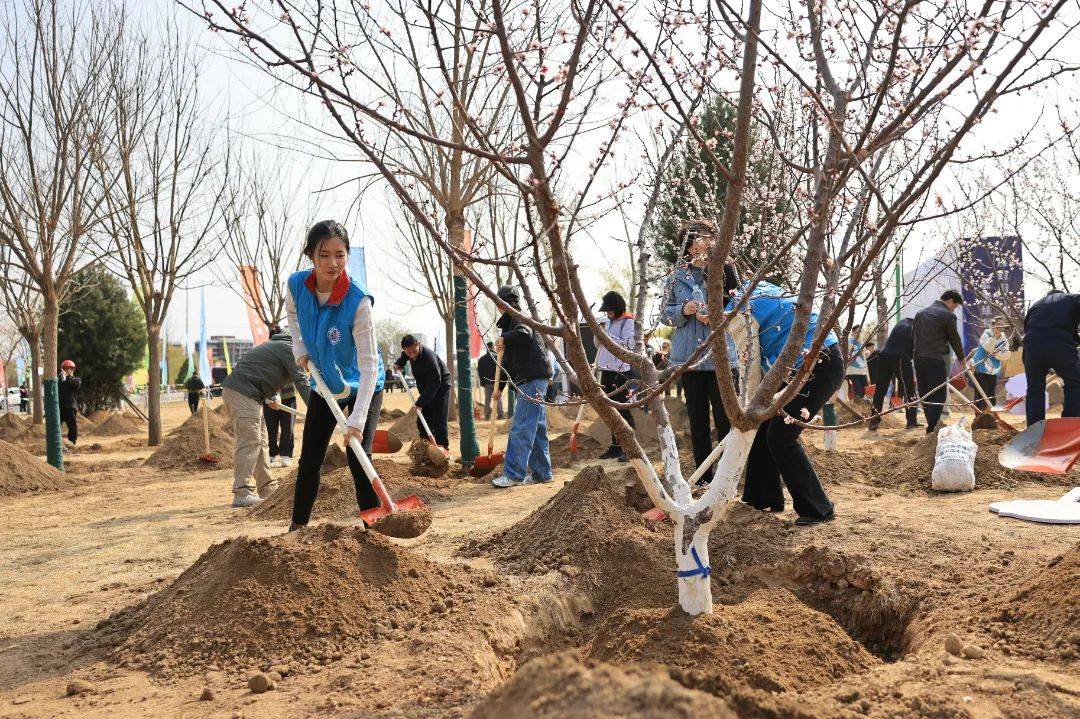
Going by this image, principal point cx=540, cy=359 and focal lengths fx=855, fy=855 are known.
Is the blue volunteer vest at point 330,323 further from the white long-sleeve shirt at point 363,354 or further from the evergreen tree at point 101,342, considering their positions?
the evergreen tree at point 101,342

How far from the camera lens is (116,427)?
1819cm

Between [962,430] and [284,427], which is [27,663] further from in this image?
[284,427]

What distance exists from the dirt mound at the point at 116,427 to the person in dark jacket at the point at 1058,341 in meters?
16.8

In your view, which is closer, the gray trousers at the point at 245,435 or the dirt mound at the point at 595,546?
the dirt mound at the point at 595,546

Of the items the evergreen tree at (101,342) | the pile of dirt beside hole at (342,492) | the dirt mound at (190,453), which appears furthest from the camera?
the evergreen tree at (101,342)

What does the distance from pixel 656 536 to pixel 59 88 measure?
888cm

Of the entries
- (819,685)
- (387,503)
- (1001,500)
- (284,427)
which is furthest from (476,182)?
(819,685)

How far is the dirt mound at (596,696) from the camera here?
5.14 ft

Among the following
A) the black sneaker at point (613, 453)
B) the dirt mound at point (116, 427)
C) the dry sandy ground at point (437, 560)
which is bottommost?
the dry sandy ground at point (437, 560)

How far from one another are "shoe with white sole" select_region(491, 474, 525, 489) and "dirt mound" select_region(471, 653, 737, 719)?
5.39m

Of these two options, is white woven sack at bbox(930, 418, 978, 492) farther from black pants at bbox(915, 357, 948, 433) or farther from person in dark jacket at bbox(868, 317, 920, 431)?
person in dark jacket at bbox(868, 317, 920, 431)

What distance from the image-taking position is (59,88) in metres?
9.52

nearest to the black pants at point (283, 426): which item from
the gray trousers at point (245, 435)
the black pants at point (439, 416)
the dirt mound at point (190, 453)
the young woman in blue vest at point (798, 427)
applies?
the dirt mound at point (190, 453)

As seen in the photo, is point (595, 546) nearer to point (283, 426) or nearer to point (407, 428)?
point (283, 426)
